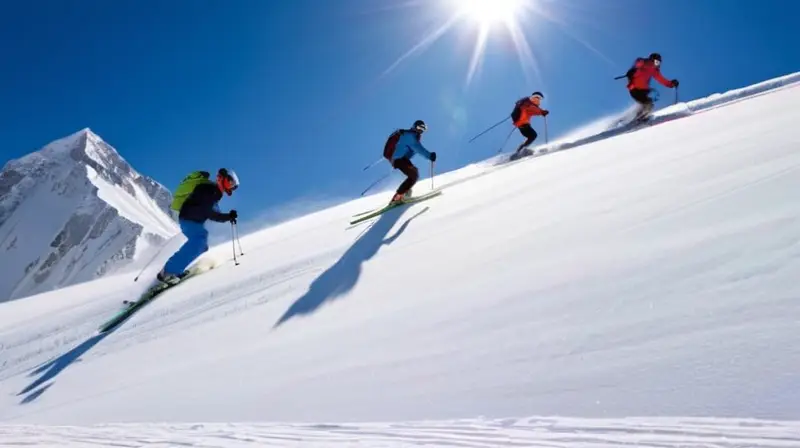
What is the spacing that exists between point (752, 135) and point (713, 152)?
1.93 feet

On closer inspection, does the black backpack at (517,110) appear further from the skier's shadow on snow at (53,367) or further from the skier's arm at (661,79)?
the skier's shadow on snow at (53,367)

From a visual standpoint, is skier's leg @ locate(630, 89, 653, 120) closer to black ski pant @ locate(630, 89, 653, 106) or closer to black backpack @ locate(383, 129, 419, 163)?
black ski pant @ locate(630, 89, 653, 106)

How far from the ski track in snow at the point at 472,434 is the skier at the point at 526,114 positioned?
10854mm

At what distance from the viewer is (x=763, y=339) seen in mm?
2662

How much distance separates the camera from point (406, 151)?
1023 cm

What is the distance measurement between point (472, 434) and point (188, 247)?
8128 mm

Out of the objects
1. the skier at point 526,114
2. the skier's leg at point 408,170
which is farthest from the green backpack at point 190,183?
the skier at point 526,114

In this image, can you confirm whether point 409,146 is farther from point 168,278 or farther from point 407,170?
point 168,278

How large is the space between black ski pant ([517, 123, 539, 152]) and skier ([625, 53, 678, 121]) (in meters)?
2.22

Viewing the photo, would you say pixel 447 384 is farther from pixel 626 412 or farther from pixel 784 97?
pixel 784 97

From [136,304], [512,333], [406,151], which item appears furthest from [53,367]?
[406,151]

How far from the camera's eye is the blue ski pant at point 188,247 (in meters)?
9.73

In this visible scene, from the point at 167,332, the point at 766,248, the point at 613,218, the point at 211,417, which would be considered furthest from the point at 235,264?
the point at 766,248

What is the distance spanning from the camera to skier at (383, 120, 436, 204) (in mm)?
10117
